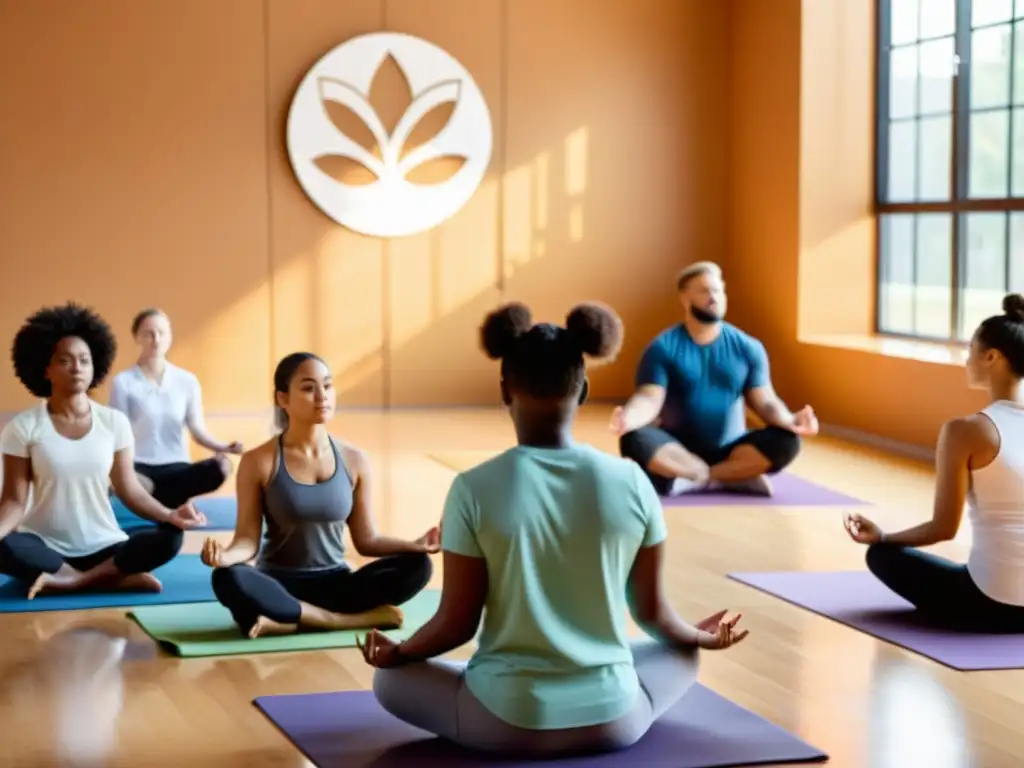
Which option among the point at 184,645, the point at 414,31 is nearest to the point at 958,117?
the point at 414,31

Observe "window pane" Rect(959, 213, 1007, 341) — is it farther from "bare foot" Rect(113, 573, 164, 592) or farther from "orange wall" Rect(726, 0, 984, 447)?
"bare foot" Rect(113, 573, 164, 592)

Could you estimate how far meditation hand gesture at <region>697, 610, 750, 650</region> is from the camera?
10.2 ft

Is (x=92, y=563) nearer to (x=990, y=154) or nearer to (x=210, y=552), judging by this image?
(x=210, y=552)

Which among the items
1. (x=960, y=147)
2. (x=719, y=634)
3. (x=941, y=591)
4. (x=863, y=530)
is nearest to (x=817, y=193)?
(x=960, y=147)

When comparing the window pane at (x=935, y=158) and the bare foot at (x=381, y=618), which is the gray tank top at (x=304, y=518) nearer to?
the bare foot at (x=381, y=618)

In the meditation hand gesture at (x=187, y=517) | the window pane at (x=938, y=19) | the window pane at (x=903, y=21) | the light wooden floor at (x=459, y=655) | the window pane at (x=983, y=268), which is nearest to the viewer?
the light wooden floor at (x=459, y=655)

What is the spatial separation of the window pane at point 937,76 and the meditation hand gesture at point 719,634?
5327mm

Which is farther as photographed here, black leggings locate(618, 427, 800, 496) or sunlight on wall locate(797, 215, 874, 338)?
sunlight on wall locate(797, 215, 874, 338)

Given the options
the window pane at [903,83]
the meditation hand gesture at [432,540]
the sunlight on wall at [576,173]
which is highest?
the window pane at [903,83]

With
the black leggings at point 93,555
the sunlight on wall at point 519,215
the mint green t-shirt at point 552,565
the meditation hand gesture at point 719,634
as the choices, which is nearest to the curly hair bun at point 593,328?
the mint green t-shirt at point 552,565

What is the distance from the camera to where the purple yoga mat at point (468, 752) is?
3.09m

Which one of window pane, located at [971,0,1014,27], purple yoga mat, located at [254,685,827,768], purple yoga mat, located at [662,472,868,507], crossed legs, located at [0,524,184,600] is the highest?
window pane, located at [971,0,1014,27]

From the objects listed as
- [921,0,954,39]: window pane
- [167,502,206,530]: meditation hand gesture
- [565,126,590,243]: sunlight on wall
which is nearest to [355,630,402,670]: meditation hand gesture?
[167,502,206,530]: meditation hand gesture

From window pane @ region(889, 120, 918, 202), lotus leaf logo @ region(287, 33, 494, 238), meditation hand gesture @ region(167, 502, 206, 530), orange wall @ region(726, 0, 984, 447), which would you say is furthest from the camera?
lotus leaf logo @ region(287, 33, 494, 238)
